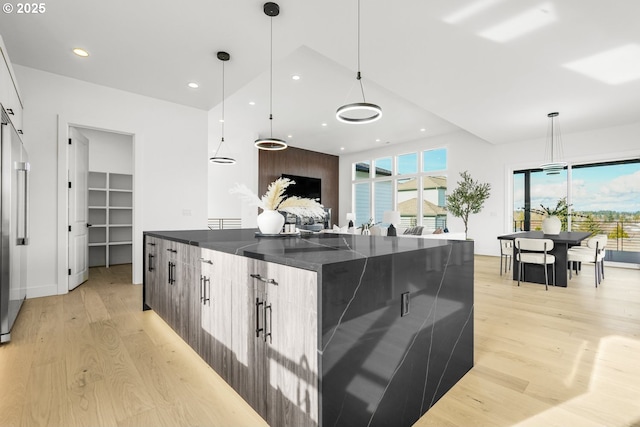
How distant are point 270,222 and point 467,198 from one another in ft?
22.5

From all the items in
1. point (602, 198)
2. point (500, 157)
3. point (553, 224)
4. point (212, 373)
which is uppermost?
point (500, 157)

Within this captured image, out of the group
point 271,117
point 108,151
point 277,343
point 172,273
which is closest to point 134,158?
point 108,151

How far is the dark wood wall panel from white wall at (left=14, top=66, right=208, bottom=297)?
412 cm

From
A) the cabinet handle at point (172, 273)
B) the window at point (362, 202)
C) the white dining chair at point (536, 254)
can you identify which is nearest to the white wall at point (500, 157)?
the window at point (362, 202)

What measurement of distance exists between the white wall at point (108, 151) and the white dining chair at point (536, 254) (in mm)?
7180

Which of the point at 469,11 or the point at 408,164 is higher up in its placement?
the point at 469,11

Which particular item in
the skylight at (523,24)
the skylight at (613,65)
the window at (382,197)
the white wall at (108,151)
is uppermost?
the skylight at (523,24)

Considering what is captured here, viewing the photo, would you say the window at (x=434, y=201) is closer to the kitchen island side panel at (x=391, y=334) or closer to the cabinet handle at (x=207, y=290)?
the kitchen island side panel at (x=391, y=334)

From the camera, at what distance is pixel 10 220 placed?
98.7 inches

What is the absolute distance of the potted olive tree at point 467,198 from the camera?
776 centimetres

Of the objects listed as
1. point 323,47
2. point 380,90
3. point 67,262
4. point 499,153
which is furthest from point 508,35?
point 67,262

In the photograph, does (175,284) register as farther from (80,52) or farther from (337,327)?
(80,52)

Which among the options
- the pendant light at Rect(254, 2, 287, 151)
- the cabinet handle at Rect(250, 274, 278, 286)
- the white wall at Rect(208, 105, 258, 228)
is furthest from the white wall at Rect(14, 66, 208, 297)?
the cabinet handle at Rect(250, 274, 278, 286)

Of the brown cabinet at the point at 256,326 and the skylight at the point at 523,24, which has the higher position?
the skylight at the point at 523,24
